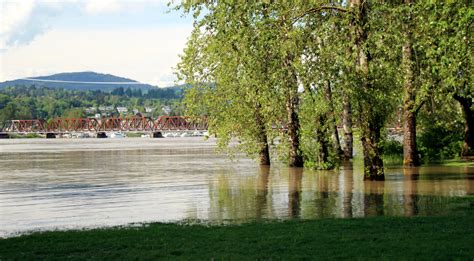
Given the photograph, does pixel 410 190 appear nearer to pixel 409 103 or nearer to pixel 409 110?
pixel 409 103

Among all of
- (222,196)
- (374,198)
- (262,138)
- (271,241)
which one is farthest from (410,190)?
(262,138)

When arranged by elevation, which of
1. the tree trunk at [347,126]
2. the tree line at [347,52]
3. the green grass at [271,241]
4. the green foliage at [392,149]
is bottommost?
the green grass at [271,241]

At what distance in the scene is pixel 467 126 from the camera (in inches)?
1713

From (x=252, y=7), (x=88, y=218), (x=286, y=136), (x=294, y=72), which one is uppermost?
(x=252, y=7)

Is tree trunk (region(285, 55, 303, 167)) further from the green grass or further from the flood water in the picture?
Answer: the green grass

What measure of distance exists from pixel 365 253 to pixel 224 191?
18.4 m

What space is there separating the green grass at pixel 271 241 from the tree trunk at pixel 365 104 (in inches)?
456

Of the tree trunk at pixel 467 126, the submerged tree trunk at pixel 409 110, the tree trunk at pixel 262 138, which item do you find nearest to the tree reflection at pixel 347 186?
the submerged tree trunk at pixel 409 110

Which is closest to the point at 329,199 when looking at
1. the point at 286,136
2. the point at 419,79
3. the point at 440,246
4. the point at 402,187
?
the point at 402,187

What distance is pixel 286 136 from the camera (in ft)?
139

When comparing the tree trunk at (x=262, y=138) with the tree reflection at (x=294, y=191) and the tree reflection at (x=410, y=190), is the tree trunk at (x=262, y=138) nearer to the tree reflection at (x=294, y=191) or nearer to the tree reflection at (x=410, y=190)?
the tree reflection at (x=294, y=191)

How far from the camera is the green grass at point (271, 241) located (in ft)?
46.7

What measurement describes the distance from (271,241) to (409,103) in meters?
A: 22.4

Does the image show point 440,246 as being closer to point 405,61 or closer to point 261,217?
point 261,217
